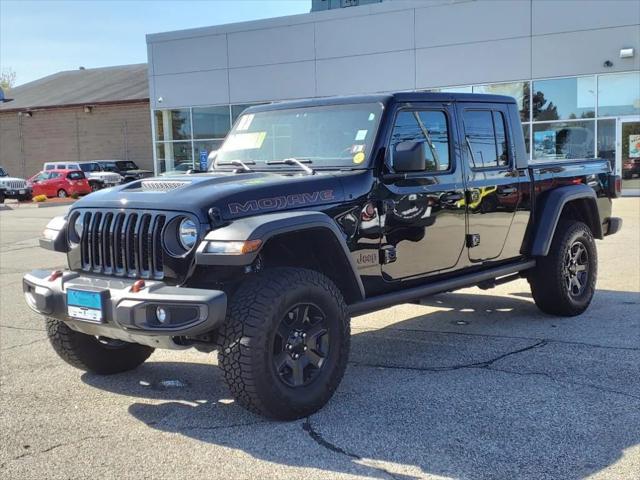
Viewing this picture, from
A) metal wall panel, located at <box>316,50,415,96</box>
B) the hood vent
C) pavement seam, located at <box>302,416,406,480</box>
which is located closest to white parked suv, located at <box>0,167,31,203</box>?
metal wall panel, located at <box>316,50,415,96</box>

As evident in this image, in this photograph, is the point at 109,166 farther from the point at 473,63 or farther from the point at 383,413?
the point at 383,413

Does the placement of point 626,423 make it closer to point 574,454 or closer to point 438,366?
point 574,454

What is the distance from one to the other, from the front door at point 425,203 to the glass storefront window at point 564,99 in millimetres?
18344

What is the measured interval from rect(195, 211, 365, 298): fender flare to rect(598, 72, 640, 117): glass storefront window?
65.7ft

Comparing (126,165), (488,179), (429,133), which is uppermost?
(429,133)

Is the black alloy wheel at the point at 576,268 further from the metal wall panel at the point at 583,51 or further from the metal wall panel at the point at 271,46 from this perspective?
the metal wall panel at the point at 271,46

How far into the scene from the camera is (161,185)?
452 cm

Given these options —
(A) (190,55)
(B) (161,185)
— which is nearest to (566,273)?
(B) (161,185)

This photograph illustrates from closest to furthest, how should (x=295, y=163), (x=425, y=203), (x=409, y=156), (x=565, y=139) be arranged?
(x=409, y=156) < (x=295, y=163) < (x=425, y=203) < (x=565, y=139)

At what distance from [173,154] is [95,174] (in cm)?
459

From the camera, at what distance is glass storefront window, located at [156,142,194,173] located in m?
30.1

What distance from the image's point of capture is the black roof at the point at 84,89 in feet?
138

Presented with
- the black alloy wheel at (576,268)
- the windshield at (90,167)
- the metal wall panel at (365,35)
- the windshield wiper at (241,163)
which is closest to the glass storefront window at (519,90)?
the metal wall panel at (365,35)

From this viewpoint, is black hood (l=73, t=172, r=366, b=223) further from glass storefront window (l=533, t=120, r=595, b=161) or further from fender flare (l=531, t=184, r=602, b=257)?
glass storefront window (l=533, t=120, r=595, b=161)
